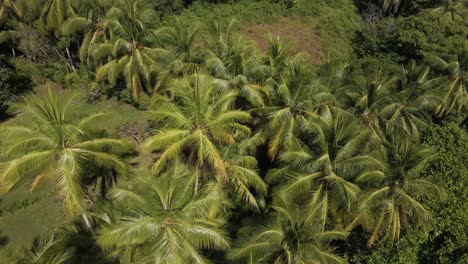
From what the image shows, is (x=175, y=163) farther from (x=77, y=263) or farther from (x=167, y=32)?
(x=167, y=32)

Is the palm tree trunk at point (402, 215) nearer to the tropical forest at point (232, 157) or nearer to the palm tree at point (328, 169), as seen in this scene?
the tropical forest at point (232, 157)

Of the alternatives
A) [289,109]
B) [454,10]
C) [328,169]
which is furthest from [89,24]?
[454,10]

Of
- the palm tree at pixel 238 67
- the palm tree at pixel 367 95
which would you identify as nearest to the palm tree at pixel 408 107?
the palm tree at pixel 367 95

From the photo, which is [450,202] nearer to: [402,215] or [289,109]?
[402,215]

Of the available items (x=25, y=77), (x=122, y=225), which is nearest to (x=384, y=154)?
(x=122, y=225)

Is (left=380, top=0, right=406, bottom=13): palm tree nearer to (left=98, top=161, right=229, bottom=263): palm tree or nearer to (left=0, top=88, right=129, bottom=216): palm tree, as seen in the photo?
(left=98, top=161, right=229, bottom=263): palm tree

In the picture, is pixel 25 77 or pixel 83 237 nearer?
pixel 83 237
